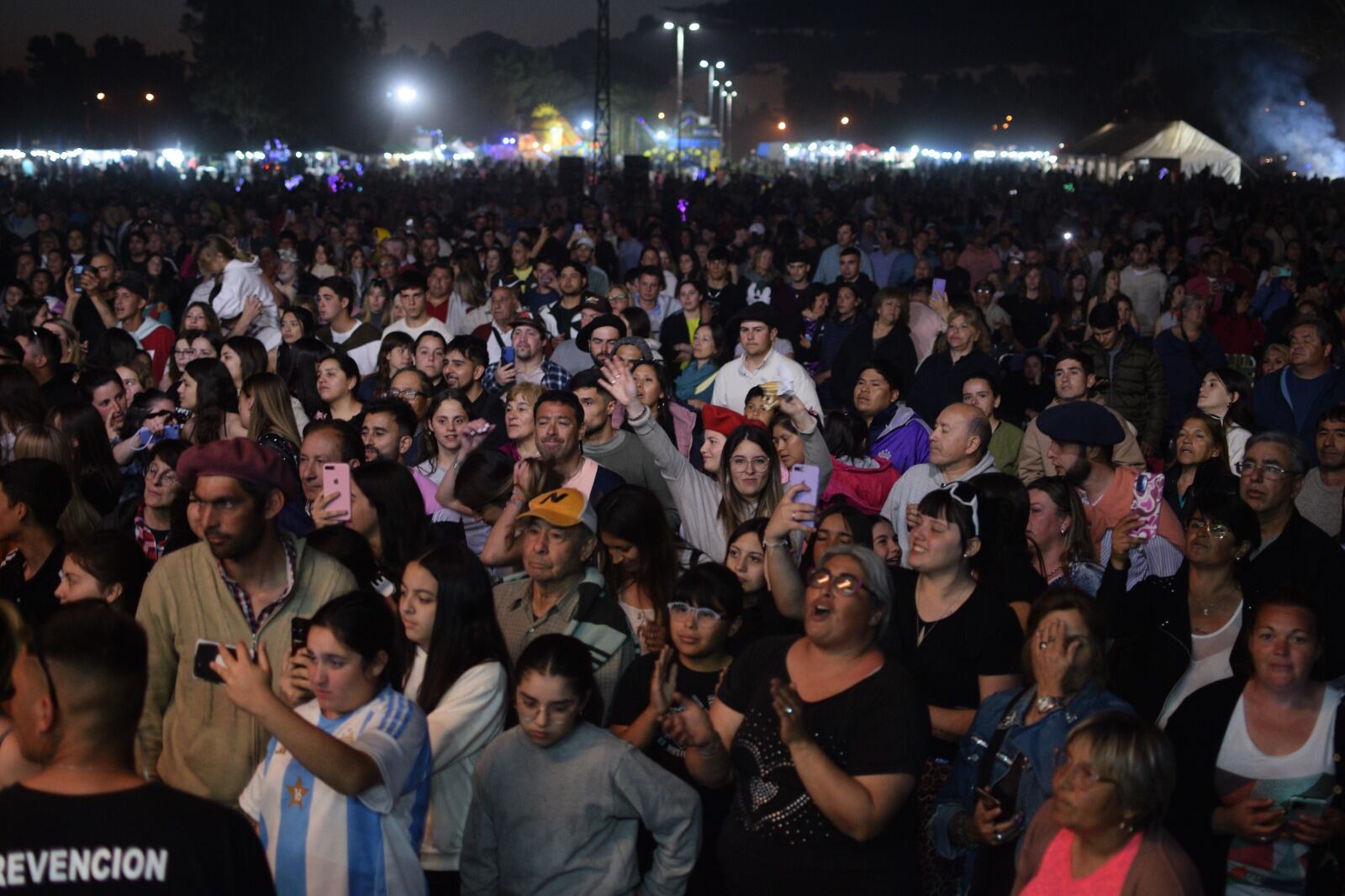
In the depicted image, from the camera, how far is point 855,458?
7.20 meters

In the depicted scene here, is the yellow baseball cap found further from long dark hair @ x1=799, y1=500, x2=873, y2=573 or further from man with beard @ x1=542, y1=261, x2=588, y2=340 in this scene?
man with beard @ x1=542, y1=261, x2=588, y2=340

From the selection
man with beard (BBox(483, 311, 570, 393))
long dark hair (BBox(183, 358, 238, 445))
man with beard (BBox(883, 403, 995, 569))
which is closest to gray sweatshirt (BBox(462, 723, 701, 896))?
man with beard (BBox(883, 403, 995, 569))

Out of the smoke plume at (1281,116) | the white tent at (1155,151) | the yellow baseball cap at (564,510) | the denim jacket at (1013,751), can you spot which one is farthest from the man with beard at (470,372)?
the smoke plume at (1281,116)

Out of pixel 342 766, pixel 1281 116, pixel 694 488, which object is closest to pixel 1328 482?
pixel 694 488

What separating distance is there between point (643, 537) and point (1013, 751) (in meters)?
1.69

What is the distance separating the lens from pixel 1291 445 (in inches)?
223

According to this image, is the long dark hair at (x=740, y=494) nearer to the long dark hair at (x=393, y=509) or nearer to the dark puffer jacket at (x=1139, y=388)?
the long dark hair at (x=393, y=509)

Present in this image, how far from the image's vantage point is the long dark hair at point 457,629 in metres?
4.03

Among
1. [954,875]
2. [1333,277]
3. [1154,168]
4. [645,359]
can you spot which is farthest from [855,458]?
[1154,168]

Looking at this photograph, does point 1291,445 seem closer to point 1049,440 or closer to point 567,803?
point 1049,440

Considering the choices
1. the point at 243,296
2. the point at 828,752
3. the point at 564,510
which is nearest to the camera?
the point at 828,752

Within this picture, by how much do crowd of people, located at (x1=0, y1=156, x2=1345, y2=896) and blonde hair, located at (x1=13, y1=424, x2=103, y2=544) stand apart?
0.07 ft

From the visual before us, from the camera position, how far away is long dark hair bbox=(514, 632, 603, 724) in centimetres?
380

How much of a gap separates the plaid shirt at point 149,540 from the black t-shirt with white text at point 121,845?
11.5ft
